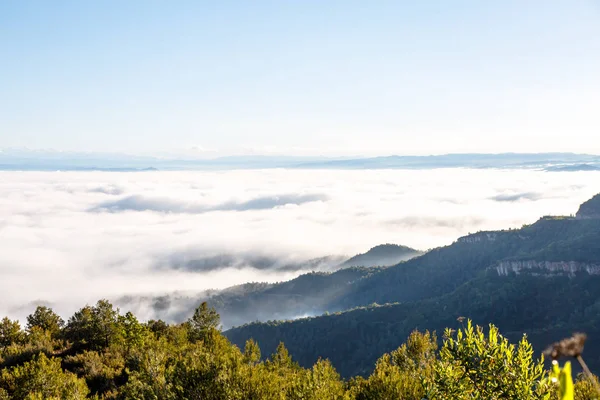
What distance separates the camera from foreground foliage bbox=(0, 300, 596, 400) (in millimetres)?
18125

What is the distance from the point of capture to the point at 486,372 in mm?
17875

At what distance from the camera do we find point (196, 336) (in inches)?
2527

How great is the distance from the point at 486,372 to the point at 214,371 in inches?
599

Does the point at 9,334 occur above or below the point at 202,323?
above

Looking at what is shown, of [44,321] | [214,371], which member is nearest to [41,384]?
[214,371]

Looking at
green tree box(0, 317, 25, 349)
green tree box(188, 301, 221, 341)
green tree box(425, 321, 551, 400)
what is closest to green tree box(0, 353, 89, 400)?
green tree box(425, 321, 551, 400)

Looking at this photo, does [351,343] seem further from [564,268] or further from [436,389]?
[436,389]

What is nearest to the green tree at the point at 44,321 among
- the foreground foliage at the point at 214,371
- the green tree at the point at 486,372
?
the foreground foliage at the point at 214,371

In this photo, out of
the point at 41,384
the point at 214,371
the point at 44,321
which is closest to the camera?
the point at 214,371

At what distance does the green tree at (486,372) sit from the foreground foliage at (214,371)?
0.04 m

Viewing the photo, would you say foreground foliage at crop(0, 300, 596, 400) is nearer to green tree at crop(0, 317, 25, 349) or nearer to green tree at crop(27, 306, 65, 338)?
green tree at crop(0, 317, 25, 349)

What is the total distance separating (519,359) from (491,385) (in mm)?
1514

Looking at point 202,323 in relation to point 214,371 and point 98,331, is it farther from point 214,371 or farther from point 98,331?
point 214,371

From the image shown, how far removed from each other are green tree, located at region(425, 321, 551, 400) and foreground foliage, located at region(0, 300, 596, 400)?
0.13 ft
